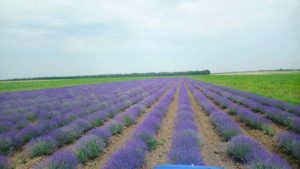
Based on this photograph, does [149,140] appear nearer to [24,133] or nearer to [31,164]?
[31,164]

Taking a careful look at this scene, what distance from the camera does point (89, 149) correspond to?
574cm

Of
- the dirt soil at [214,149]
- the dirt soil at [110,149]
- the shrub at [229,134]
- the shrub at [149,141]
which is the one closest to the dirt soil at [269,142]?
the shrub at [229,134]

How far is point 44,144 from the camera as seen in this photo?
6059 mm

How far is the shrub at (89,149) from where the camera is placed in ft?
18.0

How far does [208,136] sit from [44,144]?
419 cm

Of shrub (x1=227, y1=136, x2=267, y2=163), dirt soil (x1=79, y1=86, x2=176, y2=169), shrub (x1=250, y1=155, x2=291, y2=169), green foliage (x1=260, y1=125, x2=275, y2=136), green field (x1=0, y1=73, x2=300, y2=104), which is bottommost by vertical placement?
green field (x1=0, y1=73, x2=300, y2=104)

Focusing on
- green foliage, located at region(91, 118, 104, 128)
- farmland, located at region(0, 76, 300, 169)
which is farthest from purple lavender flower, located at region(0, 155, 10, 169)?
green foliage, located at region(91, 118, 104, 128)

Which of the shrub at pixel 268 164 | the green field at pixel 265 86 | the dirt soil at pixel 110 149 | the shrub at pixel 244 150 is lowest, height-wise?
the green field at pixel 265 86

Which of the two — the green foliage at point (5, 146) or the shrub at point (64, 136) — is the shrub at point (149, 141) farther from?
the green foliage at point (5, 146)

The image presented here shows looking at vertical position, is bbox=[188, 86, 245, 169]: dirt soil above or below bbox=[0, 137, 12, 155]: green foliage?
below

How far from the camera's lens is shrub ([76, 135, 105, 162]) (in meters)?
5.48

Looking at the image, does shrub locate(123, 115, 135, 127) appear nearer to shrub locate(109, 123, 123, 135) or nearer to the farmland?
the farmland

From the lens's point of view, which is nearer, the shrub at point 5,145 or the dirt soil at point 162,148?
the dirt soil at point 162,148

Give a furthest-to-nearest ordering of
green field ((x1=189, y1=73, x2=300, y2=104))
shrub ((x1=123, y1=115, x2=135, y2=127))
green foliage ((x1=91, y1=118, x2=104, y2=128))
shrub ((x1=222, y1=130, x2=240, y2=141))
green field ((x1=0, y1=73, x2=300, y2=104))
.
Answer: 1. green field ((x1=0, y1=73, x2=300, y2=104))
2. green field ((x1=189, y1=73, x2=300, y2=104))
3. shrub ((x1=123, y1=115, x2=135, y2=127))
4. green foliage ((x1=91, y1=118, x2=104, y2=128))
5. shrub ((x1=222, y1=130, x2=240, y2=141))
